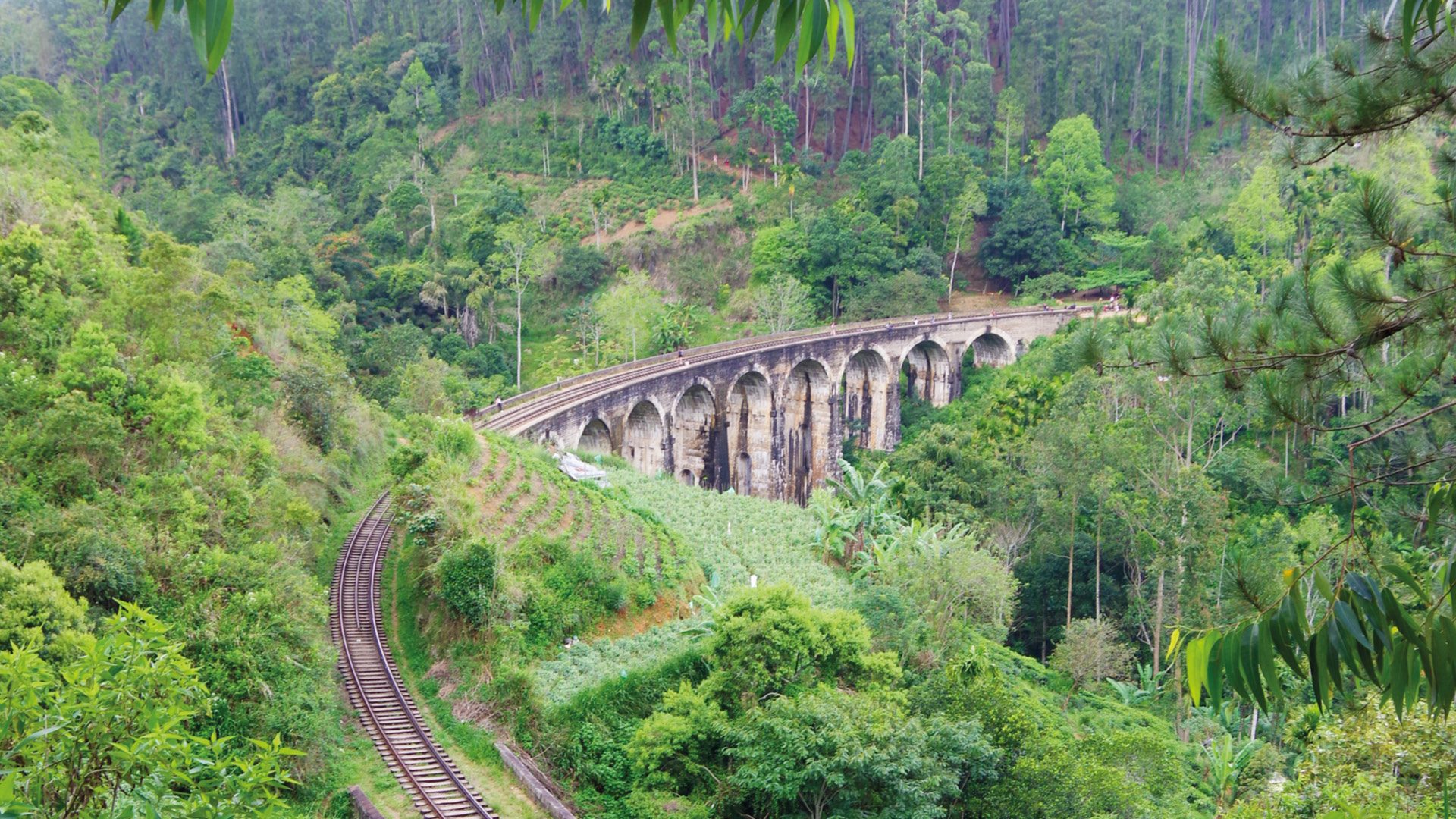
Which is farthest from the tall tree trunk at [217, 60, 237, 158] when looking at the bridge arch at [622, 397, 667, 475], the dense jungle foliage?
the bridge arch at [622, 397, 667, 475]

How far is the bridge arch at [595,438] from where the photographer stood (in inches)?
1164

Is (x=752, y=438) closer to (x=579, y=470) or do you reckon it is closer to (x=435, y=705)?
(x=579, y=470)

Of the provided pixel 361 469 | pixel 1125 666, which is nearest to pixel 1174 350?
pixel 1125 666

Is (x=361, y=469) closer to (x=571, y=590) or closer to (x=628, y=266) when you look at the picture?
(x=571, y=590)

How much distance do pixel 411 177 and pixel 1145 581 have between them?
4458 centimetres

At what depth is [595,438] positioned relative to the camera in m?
30.2

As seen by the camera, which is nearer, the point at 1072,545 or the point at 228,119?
the point at 1072,545

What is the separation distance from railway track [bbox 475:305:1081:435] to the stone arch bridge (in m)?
0.06

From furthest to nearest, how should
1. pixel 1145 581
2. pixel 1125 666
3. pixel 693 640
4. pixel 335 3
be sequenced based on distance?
pixel 335 3, pixel 1145 581, pixel 1125 666, pixel 693 640

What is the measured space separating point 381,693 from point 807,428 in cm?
2782

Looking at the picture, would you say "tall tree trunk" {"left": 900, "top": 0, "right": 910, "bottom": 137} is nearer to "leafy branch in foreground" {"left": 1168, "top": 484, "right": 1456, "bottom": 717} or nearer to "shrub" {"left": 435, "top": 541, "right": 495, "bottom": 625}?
"shrub" {"left": 435, "top": 541, "right": 495, "bottom": 625}

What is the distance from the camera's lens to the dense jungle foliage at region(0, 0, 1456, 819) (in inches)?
211

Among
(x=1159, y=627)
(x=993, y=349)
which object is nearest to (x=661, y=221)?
(x=993, y=349)

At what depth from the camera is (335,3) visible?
71938 mm
